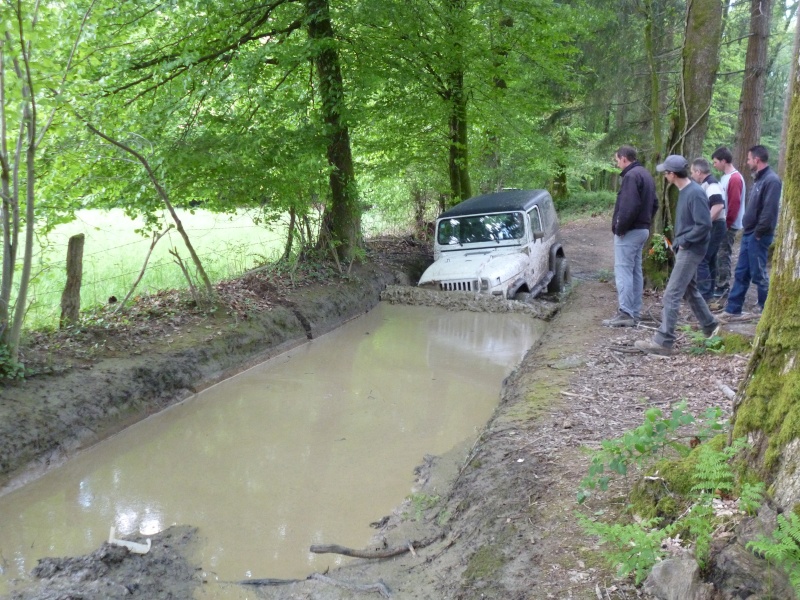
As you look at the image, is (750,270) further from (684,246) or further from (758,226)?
(684,246)

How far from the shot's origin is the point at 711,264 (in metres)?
8.83

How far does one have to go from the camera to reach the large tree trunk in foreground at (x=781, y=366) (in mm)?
2832

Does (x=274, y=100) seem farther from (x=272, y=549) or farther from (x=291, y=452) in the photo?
(x=272, y=549)

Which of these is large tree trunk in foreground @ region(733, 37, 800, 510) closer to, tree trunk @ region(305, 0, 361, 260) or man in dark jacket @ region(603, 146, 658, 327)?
man in dark jacket @ region(603, 146, 658, 327)

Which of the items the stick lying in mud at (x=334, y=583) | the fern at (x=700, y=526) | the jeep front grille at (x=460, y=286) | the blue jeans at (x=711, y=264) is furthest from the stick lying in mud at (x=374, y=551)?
the jeep front grille at (x=460, y=286)

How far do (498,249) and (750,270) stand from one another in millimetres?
4813

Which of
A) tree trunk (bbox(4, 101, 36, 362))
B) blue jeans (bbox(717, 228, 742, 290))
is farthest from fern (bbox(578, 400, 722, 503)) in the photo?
blue jeans (bbox(717, 228, 742, 290))

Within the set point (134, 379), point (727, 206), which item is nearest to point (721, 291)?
point (727, 206)

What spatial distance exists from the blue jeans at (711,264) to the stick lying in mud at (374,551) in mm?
5925

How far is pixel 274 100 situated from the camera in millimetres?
10523

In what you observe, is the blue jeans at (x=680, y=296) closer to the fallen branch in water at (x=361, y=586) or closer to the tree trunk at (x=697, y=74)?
the tree trunk at (x=697, y=74)

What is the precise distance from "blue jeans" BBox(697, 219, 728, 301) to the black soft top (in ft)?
12.1

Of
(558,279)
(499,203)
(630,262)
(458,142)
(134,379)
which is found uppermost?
(458,142)

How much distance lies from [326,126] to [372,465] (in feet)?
22.6
